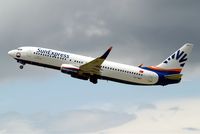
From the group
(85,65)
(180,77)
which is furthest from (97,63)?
(180,77)

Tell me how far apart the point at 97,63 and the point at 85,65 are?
3.04 m

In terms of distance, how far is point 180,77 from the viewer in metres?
200

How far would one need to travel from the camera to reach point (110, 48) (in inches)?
7726

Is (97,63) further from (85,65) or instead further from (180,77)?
(180,77)

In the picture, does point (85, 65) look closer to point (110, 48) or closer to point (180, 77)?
point (110, 48)

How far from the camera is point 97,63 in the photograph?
656 feet

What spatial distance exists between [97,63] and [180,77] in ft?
68.8

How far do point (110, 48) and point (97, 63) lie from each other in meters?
6.06

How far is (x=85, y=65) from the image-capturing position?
199875 mm

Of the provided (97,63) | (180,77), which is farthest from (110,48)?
(180,77)

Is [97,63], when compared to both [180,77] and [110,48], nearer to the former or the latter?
[110,48]

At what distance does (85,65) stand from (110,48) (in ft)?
27.2
